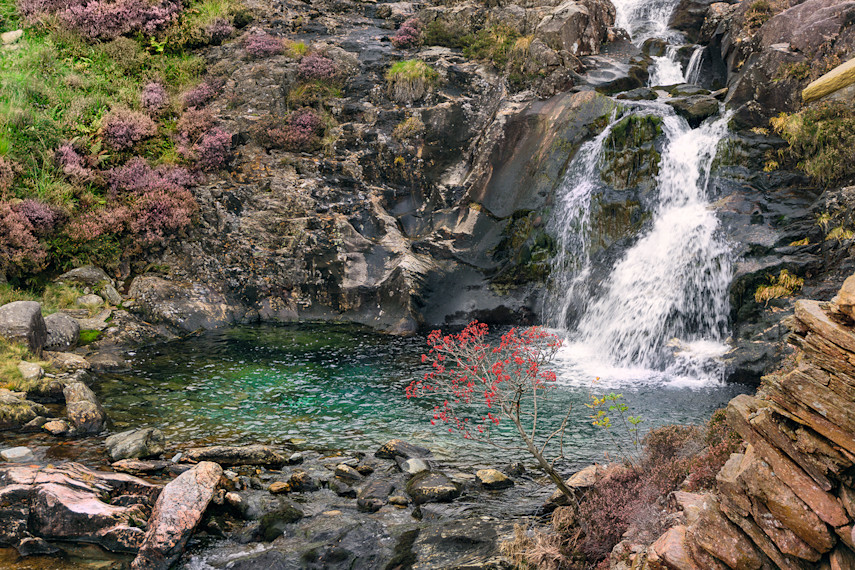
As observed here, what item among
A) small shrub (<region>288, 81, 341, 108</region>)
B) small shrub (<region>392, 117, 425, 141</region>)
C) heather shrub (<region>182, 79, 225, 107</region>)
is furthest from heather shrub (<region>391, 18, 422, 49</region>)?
heather shrub (<region>182, 79, 225, 107</region>)

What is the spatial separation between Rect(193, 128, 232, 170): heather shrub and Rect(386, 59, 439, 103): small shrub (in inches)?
306

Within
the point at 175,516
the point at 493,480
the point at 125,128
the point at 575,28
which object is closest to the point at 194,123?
→ the point at 125,128

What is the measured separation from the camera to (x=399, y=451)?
1098 cm

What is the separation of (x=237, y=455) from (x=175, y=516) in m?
2.45

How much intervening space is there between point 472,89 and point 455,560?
20.7m

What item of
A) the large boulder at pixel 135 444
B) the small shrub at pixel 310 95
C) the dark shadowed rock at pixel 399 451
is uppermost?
the small shrub at pixel 310 95

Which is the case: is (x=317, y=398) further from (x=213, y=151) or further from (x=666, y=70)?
(x=666, y=70)

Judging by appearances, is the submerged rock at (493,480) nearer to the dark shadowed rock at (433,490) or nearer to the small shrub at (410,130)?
the dark shadowed rock at (433,490)

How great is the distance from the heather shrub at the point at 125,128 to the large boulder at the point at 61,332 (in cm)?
822

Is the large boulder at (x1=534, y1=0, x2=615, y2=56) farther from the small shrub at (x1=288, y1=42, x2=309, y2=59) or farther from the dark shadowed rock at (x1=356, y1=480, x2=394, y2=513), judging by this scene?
the dark shadowed rock at (x1=356, y1=480, x2=394, y2=513)

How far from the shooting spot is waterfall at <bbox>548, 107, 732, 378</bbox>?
1600 centimetres

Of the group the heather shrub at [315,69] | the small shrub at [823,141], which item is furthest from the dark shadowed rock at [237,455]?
the heather shrub at [315,69]

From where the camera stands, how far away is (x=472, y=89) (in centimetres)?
2373

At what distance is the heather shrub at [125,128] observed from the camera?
68.4 ft
